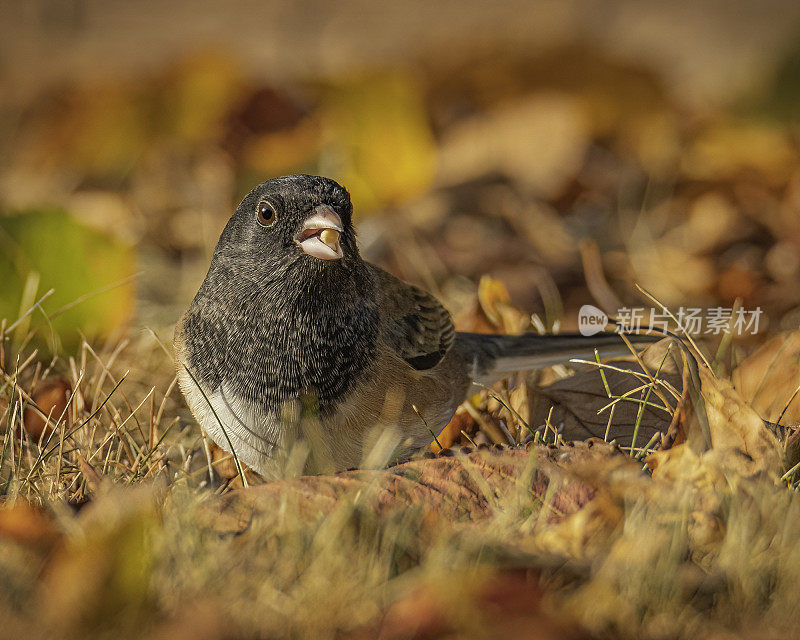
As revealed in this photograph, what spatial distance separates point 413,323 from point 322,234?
433mm

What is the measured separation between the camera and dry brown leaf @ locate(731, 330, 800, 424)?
198 cm

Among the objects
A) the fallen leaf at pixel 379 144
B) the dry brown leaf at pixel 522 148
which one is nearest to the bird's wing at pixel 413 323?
the fallen leaf at pixel 379 144

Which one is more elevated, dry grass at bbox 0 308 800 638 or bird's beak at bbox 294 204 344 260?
bird's beak at bbox 294 204 344 260

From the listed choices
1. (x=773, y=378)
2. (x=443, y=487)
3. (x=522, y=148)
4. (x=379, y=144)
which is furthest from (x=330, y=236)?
(x=522, y=148)

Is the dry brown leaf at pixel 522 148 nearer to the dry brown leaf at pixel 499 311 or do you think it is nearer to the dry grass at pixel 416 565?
the dry brown leaf at pixel 499 311

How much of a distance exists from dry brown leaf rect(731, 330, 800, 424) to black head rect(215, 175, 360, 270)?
3.61 ft

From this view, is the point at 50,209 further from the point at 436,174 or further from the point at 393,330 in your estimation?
the point at 436,174

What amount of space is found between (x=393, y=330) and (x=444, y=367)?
0.69ft

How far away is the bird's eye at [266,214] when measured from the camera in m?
1.88

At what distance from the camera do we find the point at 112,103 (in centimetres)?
448

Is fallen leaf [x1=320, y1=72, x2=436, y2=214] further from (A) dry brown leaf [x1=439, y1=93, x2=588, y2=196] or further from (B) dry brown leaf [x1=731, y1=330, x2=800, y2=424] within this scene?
(B) dry brown leaf [x1=731, y1=330, x2=800, y2=424]

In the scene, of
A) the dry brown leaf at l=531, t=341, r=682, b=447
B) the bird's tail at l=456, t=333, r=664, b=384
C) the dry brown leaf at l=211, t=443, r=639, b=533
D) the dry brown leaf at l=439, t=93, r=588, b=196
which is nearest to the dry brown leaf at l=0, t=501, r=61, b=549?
the dry brown leaf at l=211, t=443, r=639, b=533

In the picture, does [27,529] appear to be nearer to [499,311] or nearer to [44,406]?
[44,406]

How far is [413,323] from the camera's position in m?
2.14
